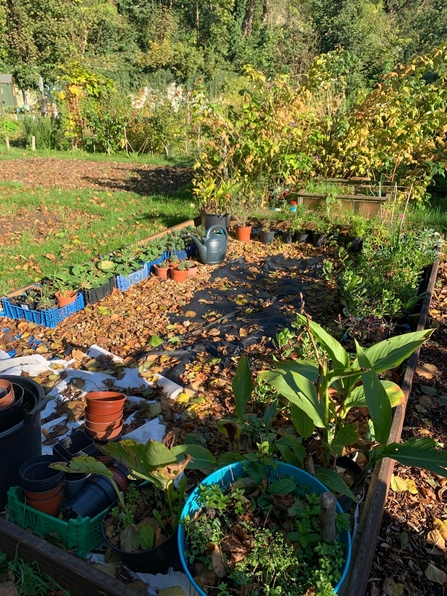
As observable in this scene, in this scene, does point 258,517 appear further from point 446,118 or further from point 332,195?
point 446,118

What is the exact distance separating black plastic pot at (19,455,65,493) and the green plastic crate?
9 cm

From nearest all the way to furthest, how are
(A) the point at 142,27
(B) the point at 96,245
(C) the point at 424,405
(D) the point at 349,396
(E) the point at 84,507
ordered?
(E) the point at 84,507 → (D) the point at 349,396 → (C) the point at 424,405 → (B) the point at 96,245 → (A) the point at 142,27

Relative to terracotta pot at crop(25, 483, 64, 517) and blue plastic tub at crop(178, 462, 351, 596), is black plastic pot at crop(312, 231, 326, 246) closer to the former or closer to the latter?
blue plastic tub at crop(178, 462, 351, 596)

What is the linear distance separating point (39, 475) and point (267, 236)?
5223mm

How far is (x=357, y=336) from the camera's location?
3.59m

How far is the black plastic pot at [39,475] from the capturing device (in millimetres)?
1922

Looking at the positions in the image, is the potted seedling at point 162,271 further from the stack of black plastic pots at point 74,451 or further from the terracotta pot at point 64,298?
the stack of black plastic pots at point 74,451

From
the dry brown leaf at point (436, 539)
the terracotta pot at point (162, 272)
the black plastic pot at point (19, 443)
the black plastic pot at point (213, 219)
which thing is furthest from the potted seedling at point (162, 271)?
the dry brown leaf at point (436, 539)

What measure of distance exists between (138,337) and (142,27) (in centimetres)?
3137

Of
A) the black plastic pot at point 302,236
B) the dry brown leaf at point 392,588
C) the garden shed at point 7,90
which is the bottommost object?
the dry brown leaf at point 392,588

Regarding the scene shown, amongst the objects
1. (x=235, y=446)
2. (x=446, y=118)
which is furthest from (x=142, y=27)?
(x=235, y=446)

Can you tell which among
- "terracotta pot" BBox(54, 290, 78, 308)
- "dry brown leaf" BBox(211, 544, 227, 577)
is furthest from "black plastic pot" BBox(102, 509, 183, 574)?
"terracotta pot" BBox(54, 290, 78, 308)

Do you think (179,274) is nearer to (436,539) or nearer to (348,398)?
(348,398)

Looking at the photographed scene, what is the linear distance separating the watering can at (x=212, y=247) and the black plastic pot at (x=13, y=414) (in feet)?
12.1
